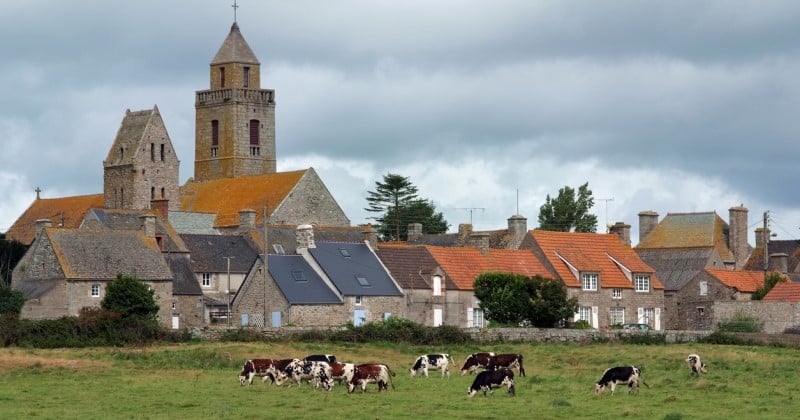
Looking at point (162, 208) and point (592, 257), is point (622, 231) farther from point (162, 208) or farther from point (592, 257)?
point (162, 208)

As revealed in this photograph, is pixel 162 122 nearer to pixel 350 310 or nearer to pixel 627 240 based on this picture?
pixel 627 240

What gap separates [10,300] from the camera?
7562 cm

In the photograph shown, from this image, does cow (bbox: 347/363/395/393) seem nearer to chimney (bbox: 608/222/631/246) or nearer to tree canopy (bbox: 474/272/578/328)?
tree canopy (bbox: 474/272/578/328)

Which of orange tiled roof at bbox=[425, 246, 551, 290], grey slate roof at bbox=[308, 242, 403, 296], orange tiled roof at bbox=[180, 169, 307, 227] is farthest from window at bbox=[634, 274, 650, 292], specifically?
orange tiled roof at bbox=[180, 169, 307, 227]

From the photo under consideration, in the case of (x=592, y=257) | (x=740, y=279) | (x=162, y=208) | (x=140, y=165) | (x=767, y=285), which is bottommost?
(x=767, y=285)

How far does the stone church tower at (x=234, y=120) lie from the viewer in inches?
5315

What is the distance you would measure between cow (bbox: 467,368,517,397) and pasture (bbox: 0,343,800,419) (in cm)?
26

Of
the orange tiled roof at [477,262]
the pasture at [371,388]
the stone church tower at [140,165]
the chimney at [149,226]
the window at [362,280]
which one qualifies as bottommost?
the pasture at [371,388]

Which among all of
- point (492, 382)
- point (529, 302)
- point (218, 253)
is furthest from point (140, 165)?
point (492, 382)

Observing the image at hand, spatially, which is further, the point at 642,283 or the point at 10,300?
the point at 642,283

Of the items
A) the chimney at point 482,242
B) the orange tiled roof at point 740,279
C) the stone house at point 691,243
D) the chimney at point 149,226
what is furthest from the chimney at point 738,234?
the chimney at point 149,226

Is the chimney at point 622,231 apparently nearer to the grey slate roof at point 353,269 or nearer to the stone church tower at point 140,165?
the grey slate roof at point 353,269

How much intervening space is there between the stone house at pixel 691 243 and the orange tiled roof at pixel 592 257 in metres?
8.28

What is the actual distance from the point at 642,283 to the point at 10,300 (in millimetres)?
35525
